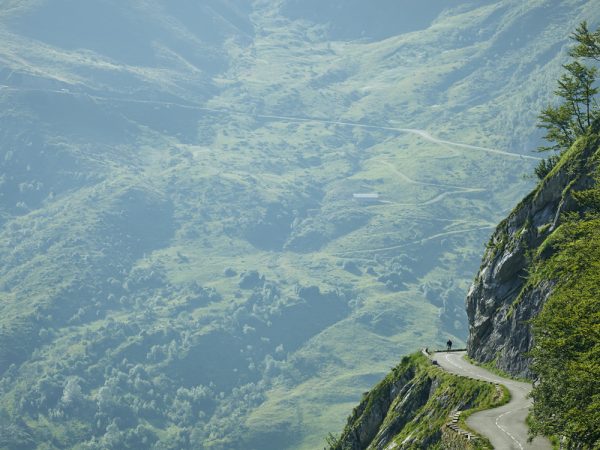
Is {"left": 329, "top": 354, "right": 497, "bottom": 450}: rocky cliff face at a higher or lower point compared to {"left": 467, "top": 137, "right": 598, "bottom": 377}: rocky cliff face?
lower

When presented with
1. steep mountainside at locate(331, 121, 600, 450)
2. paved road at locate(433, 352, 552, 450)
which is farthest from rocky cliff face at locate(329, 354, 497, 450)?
paved road at locate(433, 352, 552, 450)

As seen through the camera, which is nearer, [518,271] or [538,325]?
[538,325]

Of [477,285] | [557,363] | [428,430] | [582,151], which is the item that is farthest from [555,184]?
[557,363]

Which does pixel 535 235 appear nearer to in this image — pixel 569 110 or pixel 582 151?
pixel 582 151

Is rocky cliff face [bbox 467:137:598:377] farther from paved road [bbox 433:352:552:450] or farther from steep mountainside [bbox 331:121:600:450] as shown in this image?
paved road [bbox 433:352:552:450]

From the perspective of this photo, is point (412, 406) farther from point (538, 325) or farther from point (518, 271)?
point (538, 325)

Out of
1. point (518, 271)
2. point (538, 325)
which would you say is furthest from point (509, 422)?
point (518, 271)
